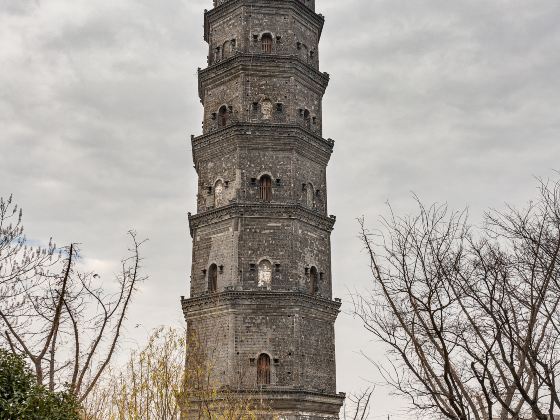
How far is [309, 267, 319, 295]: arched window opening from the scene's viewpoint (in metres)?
24.2

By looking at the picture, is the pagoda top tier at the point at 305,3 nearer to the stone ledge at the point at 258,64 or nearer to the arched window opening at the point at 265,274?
the stone ledge at the point at 258,64

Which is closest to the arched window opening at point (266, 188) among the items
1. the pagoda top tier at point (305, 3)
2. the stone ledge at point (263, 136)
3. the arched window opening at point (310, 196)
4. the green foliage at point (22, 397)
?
the stone ledge at point (263, 136)

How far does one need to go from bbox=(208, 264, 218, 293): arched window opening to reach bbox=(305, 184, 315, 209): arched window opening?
162 inches

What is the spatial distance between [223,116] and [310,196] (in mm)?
4624

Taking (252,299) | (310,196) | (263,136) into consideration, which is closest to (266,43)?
(263,136)

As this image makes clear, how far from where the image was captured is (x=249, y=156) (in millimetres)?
24969

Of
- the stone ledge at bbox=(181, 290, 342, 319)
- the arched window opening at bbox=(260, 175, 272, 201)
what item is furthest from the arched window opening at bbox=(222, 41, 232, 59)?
the stone ledge at bbox=(181, 290, 342, 319)

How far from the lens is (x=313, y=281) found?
79.9 feet

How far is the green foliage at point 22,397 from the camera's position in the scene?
874 cm

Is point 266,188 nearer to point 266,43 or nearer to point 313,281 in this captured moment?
point 313,281

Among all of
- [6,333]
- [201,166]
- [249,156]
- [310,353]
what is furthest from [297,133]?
[6,333]

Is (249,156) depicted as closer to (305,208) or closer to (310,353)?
(305,208)

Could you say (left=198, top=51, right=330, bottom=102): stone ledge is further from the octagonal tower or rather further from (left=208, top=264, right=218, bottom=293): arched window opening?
(left=208, top=264, right=218, bottom=293): arched window opening

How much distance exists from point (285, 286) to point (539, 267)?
13194 mm
